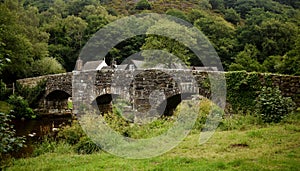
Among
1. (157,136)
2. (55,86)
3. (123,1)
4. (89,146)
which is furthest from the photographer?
(123,1)

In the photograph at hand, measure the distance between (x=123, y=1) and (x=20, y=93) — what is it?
273 ft

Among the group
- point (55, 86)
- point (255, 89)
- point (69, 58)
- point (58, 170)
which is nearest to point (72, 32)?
point (69, 58)

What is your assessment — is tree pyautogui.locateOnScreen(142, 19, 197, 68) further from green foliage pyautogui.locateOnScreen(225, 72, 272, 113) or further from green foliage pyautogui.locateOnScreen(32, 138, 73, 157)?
green foliage pyautogui.locateOnScreen(32, 138, 73, 157)

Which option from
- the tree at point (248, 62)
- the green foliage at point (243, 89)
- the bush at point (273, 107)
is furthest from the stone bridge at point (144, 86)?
the tree at point (248, 62)

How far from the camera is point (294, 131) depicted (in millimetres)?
8227

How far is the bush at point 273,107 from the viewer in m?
9.86

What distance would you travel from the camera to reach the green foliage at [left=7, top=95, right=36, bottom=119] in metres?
21.1

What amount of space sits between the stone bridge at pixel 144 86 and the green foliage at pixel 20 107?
8.90ft

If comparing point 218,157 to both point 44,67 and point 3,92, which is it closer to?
point 3,92

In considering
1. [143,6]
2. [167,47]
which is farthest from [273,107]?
[143,6]

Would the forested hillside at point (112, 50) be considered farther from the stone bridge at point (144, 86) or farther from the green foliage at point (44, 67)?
the stone bridge at point (144, 86)

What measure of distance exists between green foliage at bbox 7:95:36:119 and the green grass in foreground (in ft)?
44.2

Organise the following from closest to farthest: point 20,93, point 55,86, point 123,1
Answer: point 55,86 < point 20,93 < point 123,1

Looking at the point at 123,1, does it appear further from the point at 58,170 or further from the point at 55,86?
the point at 58,170
